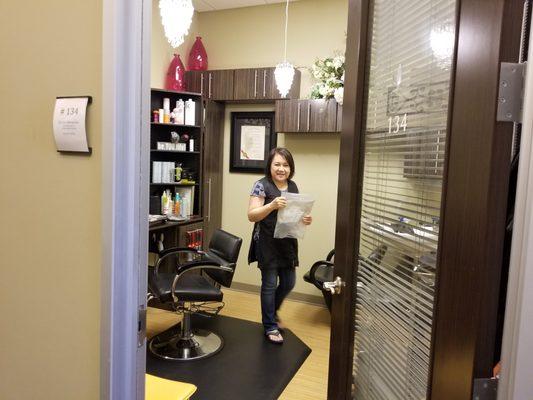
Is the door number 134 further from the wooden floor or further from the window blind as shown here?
the wooden floor

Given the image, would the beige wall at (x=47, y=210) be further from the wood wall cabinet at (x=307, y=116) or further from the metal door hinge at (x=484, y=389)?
the wood wall cabinet at (x=307, y=116)

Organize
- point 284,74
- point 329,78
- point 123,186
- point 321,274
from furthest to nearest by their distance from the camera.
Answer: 1. point 329,78
2. point 321,274
3. point 284,74
4. point 123,186

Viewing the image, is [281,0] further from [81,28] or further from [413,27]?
[81,28]

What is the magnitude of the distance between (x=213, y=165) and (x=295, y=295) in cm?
157

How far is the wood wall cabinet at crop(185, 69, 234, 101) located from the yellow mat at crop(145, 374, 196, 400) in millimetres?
3003

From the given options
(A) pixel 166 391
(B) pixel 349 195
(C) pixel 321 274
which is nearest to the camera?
(A) pixel 166 391

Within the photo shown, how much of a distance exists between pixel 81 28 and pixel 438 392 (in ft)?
3.97

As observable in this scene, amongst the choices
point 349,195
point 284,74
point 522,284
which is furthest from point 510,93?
point 284,74

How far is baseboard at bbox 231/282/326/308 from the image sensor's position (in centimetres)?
389

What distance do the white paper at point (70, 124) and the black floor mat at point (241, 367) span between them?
1.81m

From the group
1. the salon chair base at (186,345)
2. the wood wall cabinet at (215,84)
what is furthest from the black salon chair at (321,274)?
the wood wall cabinet at (215,84)

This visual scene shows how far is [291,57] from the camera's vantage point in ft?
12.7

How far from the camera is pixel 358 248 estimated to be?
1443 mm

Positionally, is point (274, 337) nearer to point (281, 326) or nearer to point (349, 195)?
point (281, 326)
